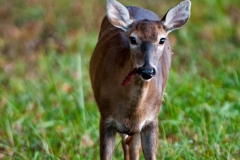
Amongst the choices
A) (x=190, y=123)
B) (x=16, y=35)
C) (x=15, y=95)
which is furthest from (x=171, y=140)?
(x=16, y=35)

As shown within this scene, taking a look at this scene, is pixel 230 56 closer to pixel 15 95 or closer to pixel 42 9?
pixel 15 95

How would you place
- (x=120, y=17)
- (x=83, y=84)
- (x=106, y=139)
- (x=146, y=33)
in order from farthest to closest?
(x=83, y=84), (x=106, y=139), (x=120, y=17), (x=146, y=33)

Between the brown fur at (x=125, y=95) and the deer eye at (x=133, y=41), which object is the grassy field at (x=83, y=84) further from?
the deer eye at (x=133, y=41)

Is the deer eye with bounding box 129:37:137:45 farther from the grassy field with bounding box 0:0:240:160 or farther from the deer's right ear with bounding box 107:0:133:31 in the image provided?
the grassy field with bounding box 0:0:240:160

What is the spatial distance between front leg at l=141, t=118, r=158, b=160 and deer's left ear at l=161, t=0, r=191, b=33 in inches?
29.3

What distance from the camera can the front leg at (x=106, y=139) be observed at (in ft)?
19.0

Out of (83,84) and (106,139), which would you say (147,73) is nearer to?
(106,139)

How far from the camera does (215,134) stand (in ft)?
21.6

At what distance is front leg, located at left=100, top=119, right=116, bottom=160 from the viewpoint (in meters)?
5.80

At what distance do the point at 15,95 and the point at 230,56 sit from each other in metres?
2.86

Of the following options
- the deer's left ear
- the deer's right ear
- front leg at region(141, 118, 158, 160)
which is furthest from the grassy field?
the deer's right ear

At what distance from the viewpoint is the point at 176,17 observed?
573 cm

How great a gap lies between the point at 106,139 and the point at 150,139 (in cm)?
34

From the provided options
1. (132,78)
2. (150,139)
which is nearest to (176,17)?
(132,78)
